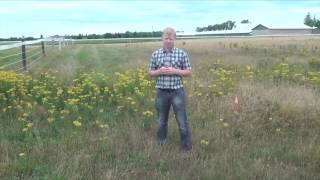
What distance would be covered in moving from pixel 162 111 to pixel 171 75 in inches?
24.4

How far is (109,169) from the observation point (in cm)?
698

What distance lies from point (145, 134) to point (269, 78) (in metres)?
6.36

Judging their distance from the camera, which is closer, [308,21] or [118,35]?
[118,35]

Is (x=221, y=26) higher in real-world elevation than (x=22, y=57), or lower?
lower

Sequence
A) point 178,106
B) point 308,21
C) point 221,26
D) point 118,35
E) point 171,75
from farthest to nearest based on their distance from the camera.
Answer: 1. point 308,21
2. point 221,26
3. point 118,35
4. point 178,106
5. point 171,75

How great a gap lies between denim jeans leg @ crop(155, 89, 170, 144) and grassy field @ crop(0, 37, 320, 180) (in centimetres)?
17

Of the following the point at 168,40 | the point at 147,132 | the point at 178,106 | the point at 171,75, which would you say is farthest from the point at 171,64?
the point at 147,132

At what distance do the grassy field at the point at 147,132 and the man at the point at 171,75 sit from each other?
1.44 feet

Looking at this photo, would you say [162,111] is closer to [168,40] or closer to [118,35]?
[168,40]

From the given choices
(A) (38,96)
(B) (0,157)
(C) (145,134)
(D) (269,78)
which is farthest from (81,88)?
(D) (269,78)

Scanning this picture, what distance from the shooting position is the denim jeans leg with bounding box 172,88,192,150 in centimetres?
787

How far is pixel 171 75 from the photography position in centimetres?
776

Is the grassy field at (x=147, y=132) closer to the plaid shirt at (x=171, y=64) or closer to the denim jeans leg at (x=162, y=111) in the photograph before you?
the denim jeans leg at (x=162, y=111)

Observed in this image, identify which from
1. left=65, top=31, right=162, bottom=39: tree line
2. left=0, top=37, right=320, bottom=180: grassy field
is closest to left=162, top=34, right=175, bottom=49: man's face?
left=0, top=37, right=320, bottom=180: grassy field
